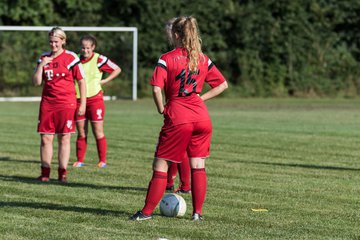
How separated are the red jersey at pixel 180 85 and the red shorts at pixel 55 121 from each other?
11.1 feet

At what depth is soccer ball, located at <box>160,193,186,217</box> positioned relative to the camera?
8.48 metres

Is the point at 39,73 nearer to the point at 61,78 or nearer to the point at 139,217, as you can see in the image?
the point at 61,78

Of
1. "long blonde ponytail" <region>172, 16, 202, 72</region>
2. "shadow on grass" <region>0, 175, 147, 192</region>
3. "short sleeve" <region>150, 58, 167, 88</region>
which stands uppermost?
"long blonde ponytail" <region>172, 16, 202, 72</region>

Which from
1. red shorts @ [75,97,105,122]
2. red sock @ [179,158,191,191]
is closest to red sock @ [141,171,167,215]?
red sock @ [179,158,191,191]

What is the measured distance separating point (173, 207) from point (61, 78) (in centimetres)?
340

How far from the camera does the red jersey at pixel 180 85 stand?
811 centimetres

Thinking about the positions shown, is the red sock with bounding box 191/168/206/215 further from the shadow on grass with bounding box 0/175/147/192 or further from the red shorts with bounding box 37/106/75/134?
the red shorts with bounding box 37/106/75/134

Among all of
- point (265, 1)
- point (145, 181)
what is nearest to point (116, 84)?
point (265, 1)

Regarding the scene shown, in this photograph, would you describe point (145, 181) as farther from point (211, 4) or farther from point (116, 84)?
point (211, 4)

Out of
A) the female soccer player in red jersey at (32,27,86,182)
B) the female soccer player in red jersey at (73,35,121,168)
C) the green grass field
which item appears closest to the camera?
the green grass field

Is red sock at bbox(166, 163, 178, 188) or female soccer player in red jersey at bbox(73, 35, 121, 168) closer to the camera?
red sock at bbox(166, 163, 178, 188)

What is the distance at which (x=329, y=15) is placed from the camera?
115 ft

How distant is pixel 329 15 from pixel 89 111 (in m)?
23.0

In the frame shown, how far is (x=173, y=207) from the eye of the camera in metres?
8.48
